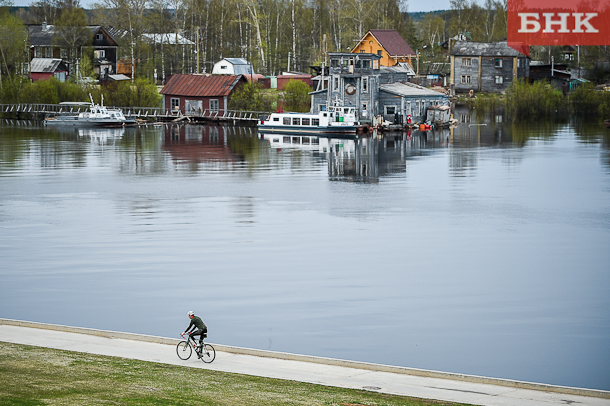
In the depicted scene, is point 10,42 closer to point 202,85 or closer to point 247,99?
point 202,85

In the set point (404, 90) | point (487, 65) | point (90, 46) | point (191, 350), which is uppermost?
point (90, 46)

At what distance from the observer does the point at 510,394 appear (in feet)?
55.6

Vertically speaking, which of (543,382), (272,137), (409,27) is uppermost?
(409,27)

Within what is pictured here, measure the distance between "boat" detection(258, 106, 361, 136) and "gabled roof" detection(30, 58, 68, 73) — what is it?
4660 centimetres

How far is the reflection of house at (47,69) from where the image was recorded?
12416 centimetres

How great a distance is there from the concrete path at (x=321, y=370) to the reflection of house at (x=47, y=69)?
108944 mm

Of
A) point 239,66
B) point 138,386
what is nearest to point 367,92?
point 239,66

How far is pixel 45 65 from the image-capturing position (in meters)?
125

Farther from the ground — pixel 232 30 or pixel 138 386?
pixel 232 30

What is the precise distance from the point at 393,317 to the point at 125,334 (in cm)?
765

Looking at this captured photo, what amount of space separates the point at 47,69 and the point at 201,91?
32.8 metres

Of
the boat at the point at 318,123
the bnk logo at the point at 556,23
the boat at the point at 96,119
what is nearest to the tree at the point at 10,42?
the boat at the point at 96,119

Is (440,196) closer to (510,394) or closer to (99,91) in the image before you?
(510,394)

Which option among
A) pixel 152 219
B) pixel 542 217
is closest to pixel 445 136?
pixel 542 217
